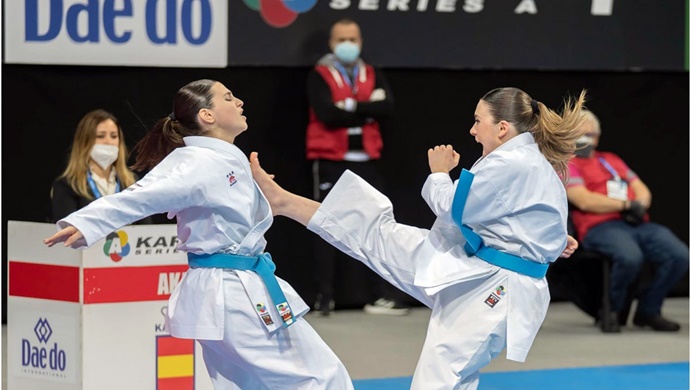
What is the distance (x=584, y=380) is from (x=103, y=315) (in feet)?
8.72

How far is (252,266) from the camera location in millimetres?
4105

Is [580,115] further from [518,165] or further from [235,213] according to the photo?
[235,213]

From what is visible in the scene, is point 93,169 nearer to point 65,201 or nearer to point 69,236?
point 65,201

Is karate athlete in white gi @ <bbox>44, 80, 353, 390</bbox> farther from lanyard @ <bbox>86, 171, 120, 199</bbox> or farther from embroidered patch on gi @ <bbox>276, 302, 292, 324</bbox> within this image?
lanyard @ <bbox>86, 171, 120, 199</bbox>

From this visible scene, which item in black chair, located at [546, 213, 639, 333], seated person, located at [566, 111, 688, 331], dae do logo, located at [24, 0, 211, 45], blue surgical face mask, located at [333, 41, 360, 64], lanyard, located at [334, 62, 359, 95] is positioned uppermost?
dae do logo, located at [24, 0, 211, 45]

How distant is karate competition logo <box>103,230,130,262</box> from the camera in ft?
16.3

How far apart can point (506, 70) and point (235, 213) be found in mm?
4974

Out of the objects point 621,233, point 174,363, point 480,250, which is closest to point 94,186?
point 174,363

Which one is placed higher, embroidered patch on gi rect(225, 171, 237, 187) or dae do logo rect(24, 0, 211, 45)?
dae do logo rect(24, 0, 211, 45)

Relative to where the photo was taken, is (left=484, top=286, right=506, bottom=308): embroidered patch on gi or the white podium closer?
(left=484, top=286, right=506, bottom=308): embroidered patch on gi

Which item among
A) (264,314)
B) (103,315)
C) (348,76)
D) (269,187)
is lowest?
(103,315)

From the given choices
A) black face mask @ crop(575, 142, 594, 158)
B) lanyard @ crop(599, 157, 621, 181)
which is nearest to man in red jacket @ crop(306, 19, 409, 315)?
black face mask @ crop(575, 142, 594, 158)

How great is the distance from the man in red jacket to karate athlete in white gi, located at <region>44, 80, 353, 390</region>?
368 cm

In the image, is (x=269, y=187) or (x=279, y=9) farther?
(x=279, y=9)
